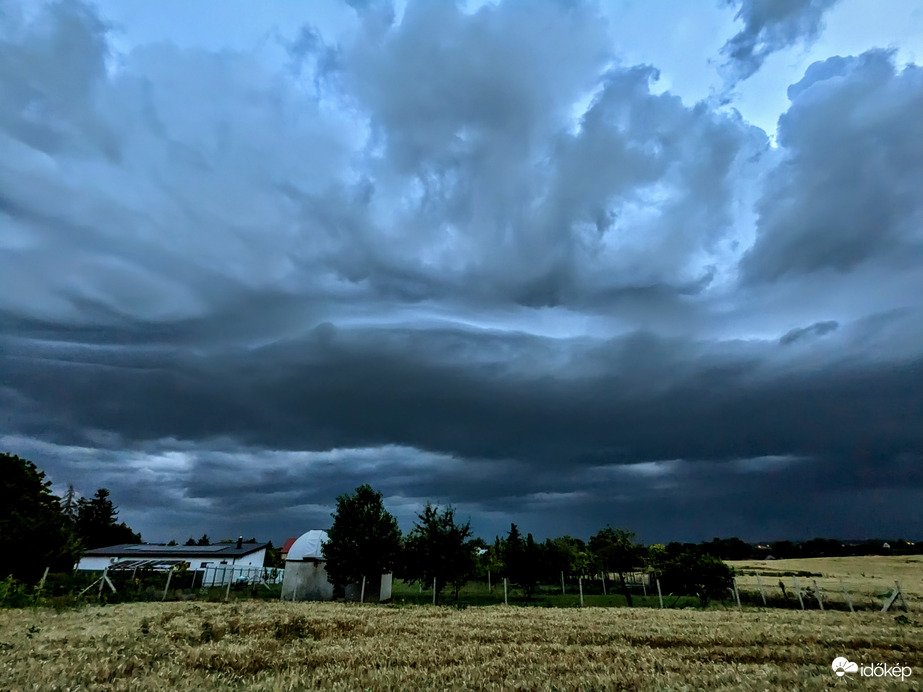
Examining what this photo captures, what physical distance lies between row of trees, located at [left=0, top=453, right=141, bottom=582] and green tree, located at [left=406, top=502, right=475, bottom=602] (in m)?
27.2

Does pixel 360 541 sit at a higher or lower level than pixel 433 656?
higher

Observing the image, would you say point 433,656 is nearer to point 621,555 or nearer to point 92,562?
point 621,555

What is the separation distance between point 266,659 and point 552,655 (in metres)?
6.03

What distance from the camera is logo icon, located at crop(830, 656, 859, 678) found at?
924cm

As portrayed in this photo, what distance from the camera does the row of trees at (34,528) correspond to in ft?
120

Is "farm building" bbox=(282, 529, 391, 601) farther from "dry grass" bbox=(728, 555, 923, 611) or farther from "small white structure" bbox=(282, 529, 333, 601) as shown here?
"dry grass" bbox=(728, 555, 923, 611)

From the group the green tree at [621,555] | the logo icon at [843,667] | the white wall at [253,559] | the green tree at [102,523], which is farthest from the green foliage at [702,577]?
the green tree at [102,523]

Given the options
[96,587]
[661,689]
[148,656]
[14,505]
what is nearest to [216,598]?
[96,587]

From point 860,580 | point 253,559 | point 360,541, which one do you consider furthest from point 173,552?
point 860,580

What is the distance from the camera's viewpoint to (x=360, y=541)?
41562 millimetres

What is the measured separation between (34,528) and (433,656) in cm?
4125

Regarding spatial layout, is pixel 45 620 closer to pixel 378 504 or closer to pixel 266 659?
pixel 266 659

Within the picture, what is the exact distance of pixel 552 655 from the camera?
36.5ft

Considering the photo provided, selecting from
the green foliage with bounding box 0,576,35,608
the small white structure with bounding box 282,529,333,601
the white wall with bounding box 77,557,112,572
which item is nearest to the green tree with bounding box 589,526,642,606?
the small white structure with bounding box 282,529,333,601
